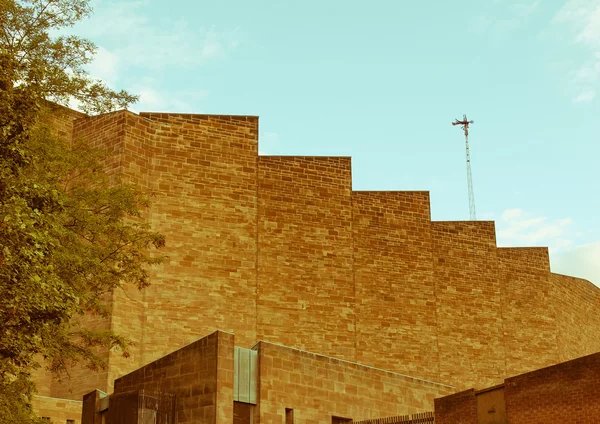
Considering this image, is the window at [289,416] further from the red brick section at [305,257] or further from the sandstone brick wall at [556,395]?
the red brick section at [305,257]

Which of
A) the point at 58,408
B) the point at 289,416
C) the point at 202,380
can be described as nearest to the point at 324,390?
the point at 289,416

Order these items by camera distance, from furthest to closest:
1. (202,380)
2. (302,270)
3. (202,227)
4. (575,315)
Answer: (575,315) → (302,270) → (202,227) → (202,380)

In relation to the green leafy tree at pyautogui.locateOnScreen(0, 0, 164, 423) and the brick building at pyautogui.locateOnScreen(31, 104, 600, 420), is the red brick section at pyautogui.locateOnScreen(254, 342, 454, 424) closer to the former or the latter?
the green leafy tree at pyautogui.locateOnScreen(0, 0, 164, 423)

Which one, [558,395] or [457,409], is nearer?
[558,395]

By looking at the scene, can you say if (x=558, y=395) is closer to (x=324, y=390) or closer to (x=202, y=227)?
(x=324, y=390)

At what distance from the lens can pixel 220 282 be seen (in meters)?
27.4

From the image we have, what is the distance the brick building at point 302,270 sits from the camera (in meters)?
26.9

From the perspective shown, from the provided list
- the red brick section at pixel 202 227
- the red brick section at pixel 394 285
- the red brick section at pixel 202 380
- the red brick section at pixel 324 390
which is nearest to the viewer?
the red brick section at pixel 202 380

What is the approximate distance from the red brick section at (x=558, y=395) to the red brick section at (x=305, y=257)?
12473 mm

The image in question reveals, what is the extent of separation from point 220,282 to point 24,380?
12.2 m

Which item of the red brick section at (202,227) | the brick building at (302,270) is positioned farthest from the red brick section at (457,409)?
the red brick section at (202,227)

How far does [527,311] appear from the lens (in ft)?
114

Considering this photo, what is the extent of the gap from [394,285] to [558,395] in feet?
51.5

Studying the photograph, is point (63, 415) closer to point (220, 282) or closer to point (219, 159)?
point (220, 282)
